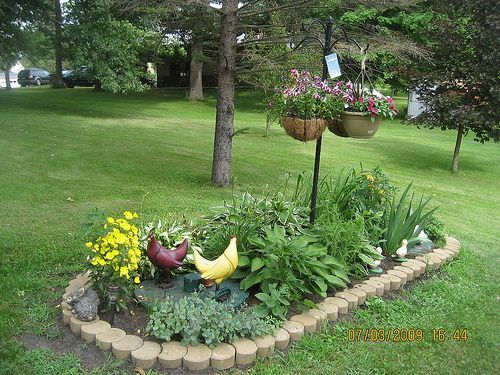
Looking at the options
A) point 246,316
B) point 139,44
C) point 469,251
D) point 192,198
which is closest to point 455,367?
point 246,316

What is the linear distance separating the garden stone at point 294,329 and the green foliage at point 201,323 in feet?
0.49

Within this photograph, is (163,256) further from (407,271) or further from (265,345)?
(407,271)

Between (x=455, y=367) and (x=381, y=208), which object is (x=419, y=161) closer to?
(x=381, y=208)

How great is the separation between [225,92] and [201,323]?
15.5ft

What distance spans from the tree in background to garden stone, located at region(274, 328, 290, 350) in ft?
27.7

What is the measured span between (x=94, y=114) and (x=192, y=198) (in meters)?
10.1

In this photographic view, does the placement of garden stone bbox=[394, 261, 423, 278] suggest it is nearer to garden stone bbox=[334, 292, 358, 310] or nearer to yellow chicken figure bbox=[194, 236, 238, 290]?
garden stone bbox=[334, 292, 358, 310]

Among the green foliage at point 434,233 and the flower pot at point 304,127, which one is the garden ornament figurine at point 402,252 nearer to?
the green foliage at point 434,233

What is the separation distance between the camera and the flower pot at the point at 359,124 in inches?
135

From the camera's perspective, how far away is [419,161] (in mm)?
12234

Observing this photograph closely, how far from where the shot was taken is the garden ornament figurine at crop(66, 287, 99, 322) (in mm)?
2831

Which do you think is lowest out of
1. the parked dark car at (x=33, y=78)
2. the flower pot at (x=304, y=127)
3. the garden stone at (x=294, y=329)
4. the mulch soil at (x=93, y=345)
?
the mulch soil at (x=93, y=345)

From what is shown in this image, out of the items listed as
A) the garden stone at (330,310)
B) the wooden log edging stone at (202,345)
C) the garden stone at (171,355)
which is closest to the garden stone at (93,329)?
the wooden log edging stone at (202,345)

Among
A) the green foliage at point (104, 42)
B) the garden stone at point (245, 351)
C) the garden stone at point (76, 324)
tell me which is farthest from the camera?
the green foliage at point (104, 42)
